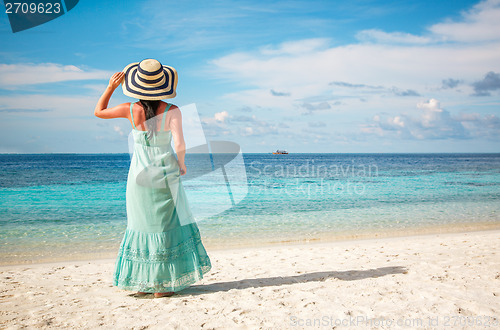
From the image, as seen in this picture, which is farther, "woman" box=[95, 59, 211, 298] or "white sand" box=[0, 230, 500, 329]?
"woman" box=[95, 59, 211, 298]

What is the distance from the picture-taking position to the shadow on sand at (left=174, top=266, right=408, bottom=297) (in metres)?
4.09

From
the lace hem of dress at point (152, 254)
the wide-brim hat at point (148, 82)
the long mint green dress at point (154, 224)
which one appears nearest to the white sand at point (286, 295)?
the long mint green dress at point (154, 224)

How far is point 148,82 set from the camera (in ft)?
11.0

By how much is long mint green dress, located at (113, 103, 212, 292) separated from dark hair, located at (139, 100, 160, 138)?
0.23 feet

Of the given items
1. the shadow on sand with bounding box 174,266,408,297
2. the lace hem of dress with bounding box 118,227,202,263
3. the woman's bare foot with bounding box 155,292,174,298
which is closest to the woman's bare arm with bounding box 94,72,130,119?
the lace hem of dress with bounding box 118,227,202,263

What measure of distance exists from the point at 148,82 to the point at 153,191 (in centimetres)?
108

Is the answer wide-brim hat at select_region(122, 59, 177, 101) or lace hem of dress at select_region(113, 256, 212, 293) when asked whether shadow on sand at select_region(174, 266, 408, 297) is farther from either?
wide-brim hat at select_region(122, 59, 177, 101)

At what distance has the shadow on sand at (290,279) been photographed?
409 centimetres

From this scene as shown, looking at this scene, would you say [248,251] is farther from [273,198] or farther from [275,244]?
[273,198]

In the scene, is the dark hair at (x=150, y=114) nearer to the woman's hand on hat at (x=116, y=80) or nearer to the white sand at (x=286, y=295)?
the woman's hand on hat at (x=116, y=80)

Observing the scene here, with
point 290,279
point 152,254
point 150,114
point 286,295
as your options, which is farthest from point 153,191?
point 290,279

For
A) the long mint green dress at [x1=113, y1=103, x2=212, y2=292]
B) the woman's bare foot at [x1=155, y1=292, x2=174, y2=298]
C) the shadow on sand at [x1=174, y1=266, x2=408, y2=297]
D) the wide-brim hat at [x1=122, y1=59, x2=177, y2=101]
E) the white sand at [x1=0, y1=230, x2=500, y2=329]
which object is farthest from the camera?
the shadow on sand at [x1=174, y1=266, x2=408, y2=297]

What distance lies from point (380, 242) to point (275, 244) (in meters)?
2.25

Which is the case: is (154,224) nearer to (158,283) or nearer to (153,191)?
(153,191)
